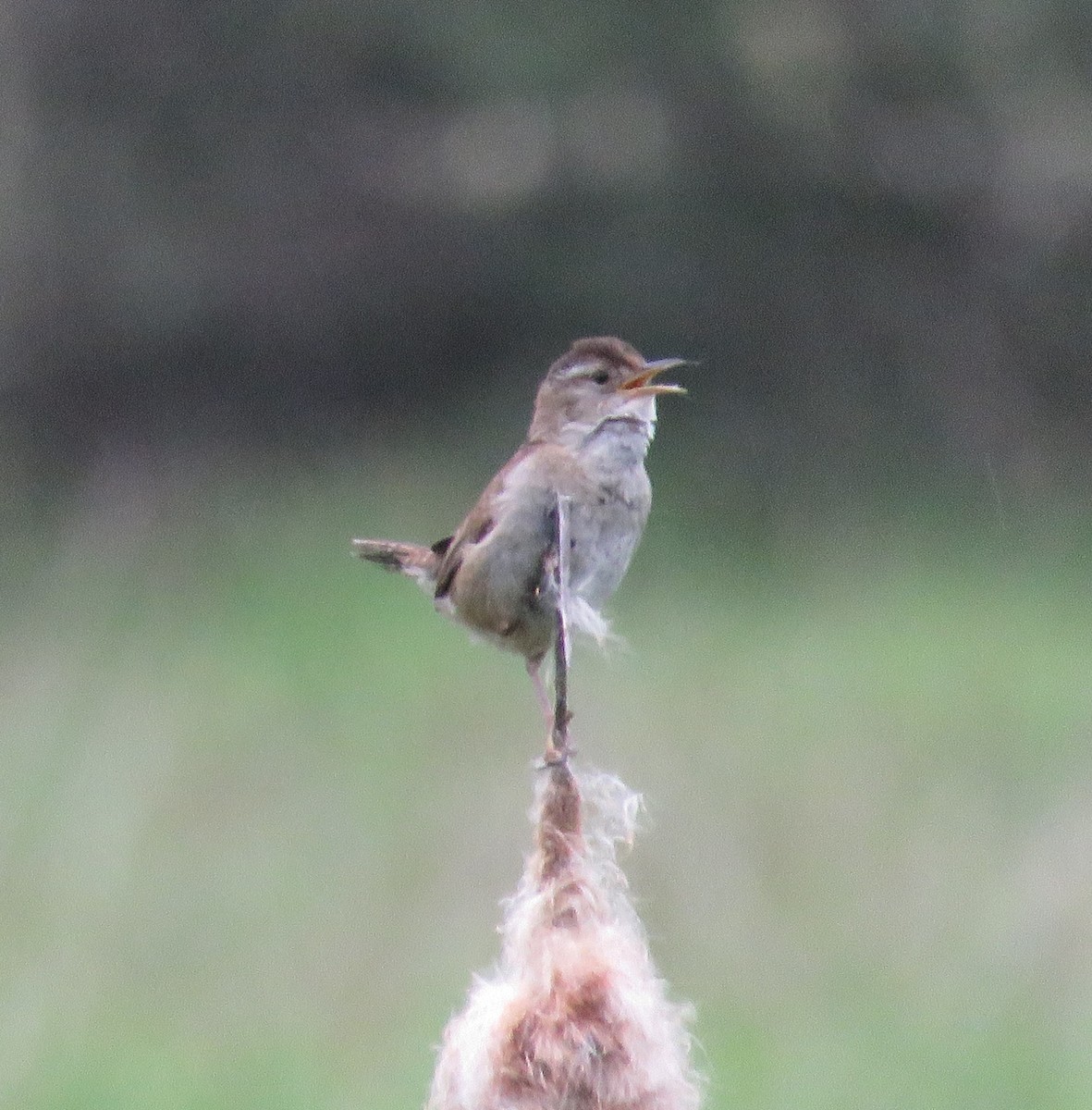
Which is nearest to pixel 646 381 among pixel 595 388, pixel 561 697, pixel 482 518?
pixel 595 388

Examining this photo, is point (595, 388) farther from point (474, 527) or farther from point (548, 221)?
point (548, 221)

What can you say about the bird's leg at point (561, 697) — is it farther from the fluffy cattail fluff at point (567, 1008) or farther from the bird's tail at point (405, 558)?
the bird's tail at point (405, 558)

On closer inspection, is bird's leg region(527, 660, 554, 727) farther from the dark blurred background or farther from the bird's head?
the dark blurred background

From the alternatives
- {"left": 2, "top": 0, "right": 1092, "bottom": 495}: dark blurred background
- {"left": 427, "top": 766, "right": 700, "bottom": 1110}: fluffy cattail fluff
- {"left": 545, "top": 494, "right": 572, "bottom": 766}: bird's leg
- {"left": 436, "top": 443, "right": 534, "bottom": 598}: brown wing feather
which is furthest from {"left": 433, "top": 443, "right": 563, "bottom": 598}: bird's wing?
{"left": 2, "top": 0, "right": 1092, "bottom": 495}: dark blurred background

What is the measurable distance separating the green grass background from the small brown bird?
2.87 meters

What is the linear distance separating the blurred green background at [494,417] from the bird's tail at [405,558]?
6.44m

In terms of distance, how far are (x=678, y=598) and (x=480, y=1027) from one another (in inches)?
524

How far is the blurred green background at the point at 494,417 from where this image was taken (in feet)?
39.0

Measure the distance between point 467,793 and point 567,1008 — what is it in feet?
32.8

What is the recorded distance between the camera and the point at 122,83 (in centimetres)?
1766

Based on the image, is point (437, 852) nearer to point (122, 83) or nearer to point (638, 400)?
point (638, 400)

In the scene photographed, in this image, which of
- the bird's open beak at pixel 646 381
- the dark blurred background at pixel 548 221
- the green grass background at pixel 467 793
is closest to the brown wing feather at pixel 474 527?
the bird's open beak at pixel 646 381

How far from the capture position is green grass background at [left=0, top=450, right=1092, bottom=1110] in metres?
8.86

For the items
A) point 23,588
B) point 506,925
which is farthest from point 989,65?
point 506,925
